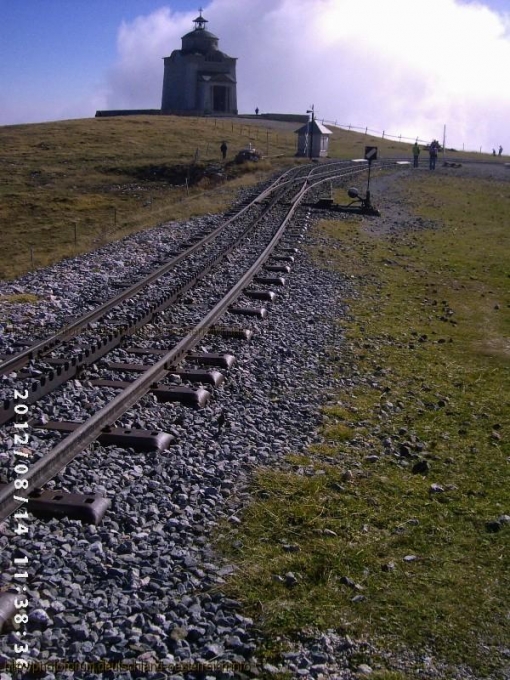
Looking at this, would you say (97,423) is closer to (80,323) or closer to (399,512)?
(399,512)

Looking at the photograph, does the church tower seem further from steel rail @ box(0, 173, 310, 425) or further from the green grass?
the green grass

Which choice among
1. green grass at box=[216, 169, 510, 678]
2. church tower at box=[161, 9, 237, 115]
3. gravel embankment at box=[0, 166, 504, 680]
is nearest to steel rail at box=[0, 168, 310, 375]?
gravel embankment at box=[0, 166, 504, 680]

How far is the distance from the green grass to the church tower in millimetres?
85037

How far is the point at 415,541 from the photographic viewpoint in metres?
5.07

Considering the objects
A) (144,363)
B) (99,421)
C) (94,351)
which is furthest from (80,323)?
(99,421)

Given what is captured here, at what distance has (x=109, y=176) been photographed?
4622cm

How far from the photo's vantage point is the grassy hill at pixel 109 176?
85.8 feet

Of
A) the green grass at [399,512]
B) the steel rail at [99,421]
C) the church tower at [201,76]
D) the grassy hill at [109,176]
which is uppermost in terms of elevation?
the church tower at [201,76]

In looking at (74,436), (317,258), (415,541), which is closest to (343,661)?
(415,541)

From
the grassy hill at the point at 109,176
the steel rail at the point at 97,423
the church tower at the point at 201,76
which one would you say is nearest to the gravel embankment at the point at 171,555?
the steel rail at the point at 97,423

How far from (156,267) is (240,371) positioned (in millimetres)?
6526

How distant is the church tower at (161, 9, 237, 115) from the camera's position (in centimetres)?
9012

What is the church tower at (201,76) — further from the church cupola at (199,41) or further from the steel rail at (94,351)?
the steel rail at (94,351)

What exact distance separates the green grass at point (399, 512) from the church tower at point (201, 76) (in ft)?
279
